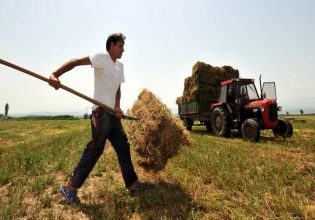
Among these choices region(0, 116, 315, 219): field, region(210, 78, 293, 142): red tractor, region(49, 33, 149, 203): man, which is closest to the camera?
region(0, 116, 315, 219): field

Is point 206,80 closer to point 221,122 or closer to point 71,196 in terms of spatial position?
point 221,122

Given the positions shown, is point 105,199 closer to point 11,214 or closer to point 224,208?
point 11,214

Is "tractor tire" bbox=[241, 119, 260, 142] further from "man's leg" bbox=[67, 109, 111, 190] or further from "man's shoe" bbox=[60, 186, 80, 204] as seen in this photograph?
"man's shoe" bbox=[60, 186, 80, 204]

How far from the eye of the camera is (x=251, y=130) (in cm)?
1048

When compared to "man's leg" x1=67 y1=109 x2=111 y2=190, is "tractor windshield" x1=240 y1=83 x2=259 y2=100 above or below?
above

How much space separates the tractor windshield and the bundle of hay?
769 centimetres

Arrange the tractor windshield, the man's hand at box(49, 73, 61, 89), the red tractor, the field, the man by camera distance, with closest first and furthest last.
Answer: the field < the man's hand at box(49, 73, 61, 89) < the man < the red tractor < the tractor windshield

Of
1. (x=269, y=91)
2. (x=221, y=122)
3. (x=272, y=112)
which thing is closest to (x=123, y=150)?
(x=272, y=112)

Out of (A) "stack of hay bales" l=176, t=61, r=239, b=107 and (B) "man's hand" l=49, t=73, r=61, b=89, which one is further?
(A) "stack of hay bales" l=176, t=61, r=239, b=107

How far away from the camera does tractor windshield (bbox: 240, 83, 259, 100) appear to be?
12.0 metres

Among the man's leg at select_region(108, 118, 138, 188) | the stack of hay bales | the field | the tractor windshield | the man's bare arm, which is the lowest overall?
the field

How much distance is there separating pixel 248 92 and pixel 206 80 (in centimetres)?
293

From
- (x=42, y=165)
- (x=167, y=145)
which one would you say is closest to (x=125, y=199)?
(x=167, y=145)

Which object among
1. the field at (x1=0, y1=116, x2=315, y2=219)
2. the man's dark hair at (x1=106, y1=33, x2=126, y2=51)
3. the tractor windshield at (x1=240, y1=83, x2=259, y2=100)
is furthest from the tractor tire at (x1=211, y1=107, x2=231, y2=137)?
the man's dark hair at (x1=106, y1=33, x2=126, y2=51)
